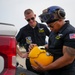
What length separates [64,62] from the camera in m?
3.45

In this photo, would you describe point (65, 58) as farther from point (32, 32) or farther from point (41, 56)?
point (32, 32)

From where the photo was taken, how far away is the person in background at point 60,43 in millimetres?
3432

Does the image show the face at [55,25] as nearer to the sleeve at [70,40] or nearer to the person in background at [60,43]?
the person in background at [60,43]

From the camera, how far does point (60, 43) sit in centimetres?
354

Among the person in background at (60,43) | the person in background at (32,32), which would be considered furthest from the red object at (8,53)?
the person in background at (32,32)

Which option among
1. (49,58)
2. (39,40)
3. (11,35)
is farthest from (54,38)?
(39,40)

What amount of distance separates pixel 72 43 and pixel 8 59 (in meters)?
0.92

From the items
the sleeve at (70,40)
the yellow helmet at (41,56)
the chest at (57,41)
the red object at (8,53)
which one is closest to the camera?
the red object at (8,53)

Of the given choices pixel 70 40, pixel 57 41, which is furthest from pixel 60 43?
pixel 70 40

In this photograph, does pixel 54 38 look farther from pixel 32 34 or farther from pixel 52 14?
pixel 32 34

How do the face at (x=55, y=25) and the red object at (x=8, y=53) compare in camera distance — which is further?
the face at (x=55, y=25)

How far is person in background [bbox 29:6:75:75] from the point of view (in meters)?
3.43

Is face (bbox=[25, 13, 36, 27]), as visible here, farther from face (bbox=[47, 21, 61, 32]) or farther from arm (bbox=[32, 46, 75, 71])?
arm (bbox=[32, 46, 75, 71])

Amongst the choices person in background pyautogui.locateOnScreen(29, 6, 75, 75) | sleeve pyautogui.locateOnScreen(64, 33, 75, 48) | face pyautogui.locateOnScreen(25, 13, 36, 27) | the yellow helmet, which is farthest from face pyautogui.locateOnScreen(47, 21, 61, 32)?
face pyautogui.locateOnScreen(25, 13, 36, 27)
